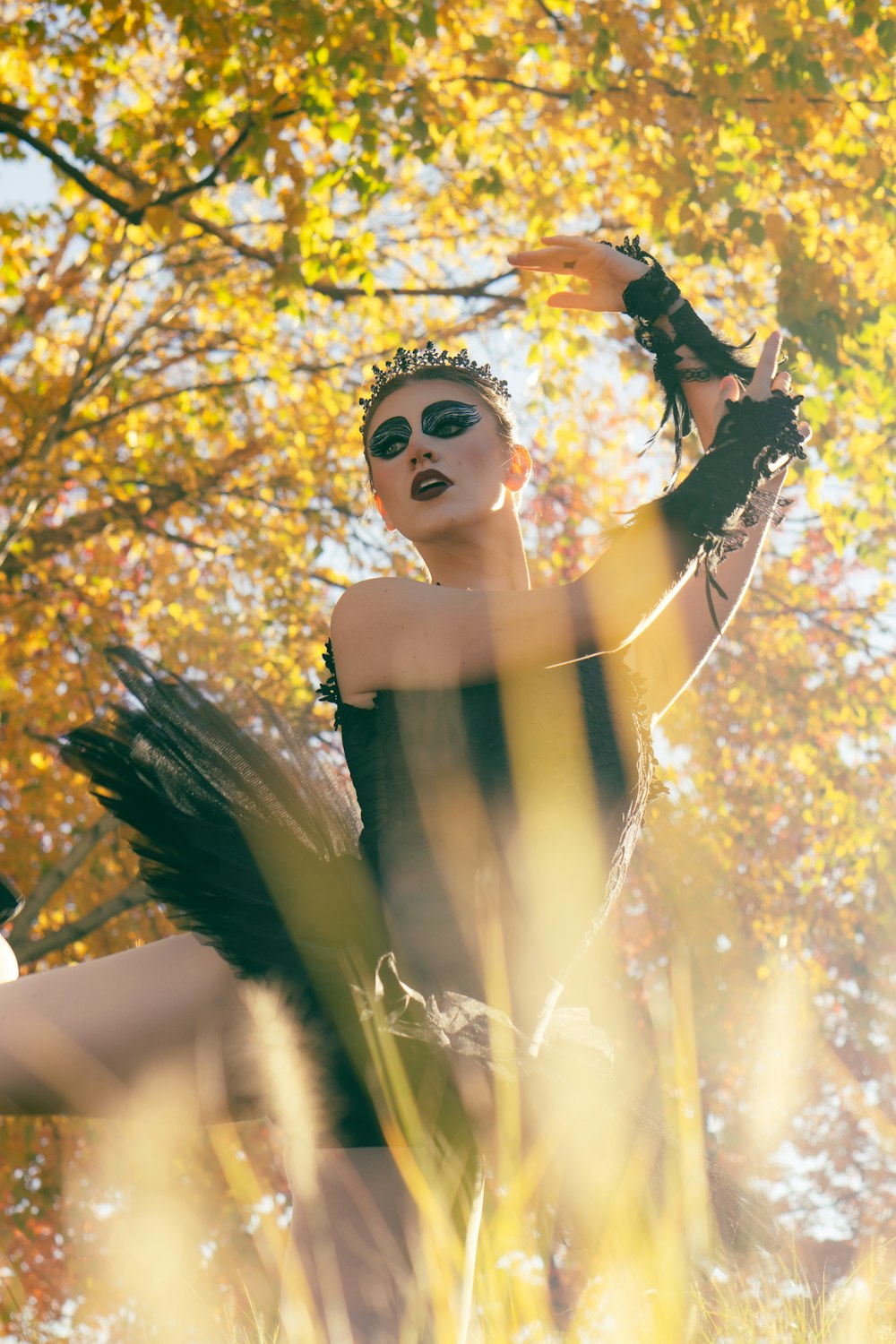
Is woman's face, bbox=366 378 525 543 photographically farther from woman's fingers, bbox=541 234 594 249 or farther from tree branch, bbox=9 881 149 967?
tree branch, bbox=9 881 149 967

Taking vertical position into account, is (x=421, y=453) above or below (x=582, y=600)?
above

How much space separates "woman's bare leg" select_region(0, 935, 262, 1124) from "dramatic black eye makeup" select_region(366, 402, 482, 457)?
107 cm

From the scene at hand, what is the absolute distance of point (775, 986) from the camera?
1031 cm

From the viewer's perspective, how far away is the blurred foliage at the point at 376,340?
5484mm

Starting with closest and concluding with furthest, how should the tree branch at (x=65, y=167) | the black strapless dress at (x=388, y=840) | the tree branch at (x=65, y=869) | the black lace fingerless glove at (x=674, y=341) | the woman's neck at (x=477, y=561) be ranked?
the black strapless dress at (x=388, y=840)
the black lace fingerless glove at (x=674, y=341)
the woman's neck at (x=477, y=561)
the tree branch at (x=65, y=167)
the tree branch at (x=65, y=869)

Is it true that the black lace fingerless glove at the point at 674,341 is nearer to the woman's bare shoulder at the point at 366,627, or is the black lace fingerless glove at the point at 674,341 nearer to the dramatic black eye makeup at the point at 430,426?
the dramatic black eye makeup at the point at 430,426

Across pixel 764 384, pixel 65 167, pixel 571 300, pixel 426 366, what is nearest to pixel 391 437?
pixel 426 366

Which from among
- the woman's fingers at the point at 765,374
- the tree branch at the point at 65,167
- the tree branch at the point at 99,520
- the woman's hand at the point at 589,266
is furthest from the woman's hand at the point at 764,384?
the tree branch at the point at 99,520

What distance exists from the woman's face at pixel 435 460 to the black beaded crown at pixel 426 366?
0.08 metres

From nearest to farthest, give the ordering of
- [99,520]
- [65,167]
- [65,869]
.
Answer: [65,167] → [65,869] → [99,520]

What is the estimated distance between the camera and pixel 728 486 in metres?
1.81

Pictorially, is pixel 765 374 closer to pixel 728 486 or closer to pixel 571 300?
pixel 728 486

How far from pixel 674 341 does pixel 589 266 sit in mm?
230

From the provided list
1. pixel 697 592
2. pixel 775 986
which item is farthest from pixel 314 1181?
pixel 775 986
